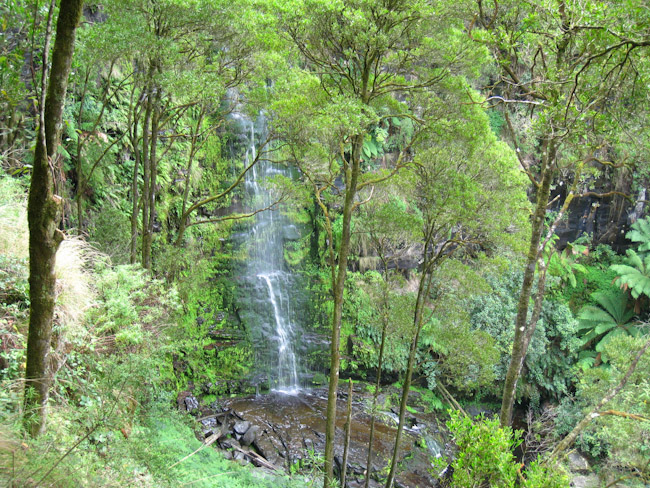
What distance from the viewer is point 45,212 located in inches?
100.0

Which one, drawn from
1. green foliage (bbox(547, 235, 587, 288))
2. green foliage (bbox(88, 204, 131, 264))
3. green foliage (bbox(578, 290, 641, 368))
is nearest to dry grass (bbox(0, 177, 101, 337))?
green foliage (bbox(88, 204, 131, 264))

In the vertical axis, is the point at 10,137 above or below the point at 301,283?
above

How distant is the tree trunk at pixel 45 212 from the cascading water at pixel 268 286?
10093mm

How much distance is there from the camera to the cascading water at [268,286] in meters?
13.1

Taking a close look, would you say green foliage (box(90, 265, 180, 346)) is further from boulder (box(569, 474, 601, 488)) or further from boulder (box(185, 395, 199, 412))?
boulder (box(569, 474, 601, 488))

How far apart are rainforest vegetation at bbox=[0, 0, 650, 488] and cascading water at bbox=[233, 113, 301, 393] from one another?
8 centimetres

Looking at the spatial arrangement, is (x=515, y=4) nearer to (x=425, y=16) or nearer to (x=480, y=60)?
(x=480, y=60)

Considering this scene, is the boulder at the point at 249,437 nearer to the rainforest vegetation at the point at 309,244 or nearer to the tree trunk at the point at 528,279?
the rainforest vegetation at the point at 309,244

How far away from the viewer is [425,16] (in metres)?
5.74

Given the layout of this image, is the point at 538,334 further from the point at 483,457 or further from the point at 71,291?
the point at 71,291

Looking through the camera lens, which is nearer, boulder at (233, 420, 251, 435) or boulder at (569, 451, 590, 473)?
boulder at (233, 420, 251, 435)

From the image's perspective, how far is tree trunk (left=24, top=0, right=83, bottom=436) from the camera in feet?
8.19

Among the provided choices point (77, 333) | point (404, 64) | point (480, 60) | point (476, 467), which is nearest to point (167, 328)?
point (77, 333)

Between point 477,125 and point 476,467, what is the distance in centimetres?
531
